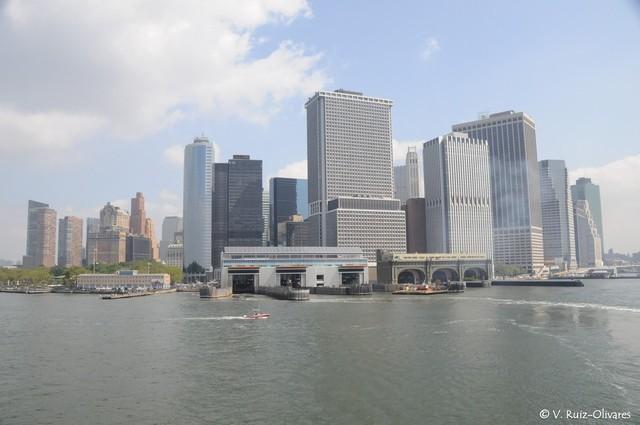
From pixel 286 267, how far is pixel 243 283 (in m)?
17.9

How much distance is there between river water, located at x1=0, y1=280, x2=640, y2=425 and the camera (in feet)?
108

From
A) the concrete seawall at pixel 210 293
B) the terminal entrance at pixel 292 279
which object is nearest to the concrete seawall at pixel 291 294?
the concrete seawall at pixel 210 293

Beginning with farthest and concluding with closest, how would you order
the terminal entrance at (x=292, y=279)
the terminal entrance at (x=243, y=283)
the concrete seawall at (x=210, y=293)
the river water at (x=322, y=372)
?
the terminal entrance at (x=292, y=279)
the terminal entrance at (x=243, y=283)
the concrete seawall at (x=210, y=293)
the river water at (x=322, y=372)

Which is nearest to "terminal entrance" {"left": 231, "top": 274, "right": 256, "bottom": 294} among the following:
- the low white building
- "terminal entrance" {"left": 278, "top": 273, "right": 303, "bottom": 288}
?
the low white building

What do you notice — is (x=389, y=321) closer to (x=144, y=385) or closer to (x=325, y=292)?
(x=144, y=385)

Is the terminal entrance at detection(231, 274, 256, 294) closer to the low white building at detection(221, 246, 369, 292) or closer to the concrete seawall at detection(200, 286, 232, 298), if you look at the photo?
the low white building at detection(221, 246, 369, 292)

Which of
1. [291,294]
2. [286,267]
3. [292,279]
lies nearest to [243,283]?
[286,267]

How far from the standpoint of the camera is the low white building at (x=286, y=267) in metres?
188

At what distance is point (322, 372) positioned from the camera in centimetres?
4269

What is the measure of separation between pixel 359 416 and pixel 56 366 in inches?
1202

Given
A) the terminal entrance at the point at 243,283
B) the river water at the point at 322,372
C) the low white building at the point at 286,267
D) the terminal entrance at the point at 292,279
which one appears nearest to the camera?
the river water at the point at 322,372

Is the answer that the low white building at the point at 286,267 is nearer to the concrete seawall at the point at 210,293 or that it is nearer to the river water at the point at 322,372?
the concrete seawall at the point at 210,293

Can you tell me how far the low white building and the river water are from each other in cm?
11279

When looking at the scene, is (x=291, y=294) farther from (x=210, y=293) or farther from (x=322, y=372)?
(x=322, y=372)
